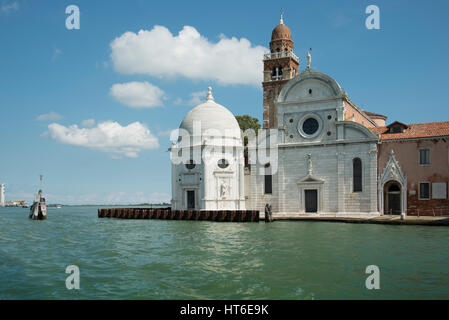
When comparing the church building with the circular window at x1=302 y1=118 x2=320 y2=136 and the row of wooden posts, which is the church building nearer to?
the circular window at x1=302 y1=118 x2=320 y2=136

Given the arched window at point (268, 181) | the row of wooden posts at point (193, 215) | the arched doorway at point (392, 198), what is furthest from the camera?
the arched window at point (268, 181)

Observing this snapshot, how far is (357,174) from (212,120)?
13.7 meters

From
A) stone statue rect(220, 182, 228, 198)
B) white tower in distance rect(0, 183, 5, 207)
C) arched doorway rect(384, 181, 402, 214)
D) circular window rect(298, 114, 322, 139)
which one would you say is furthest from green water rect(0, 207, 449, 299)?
white tower in distance rect(0, 183, 5, 207)

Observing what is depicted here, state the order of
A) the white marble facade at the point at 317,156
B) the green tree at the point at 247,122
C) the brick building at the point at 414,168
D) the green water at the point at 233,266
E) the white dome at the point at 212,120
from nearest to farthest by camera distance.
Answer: the green water at the point at 233,266, the brick building at the point at 414,168, the white marble facade at the point at 317,156, the white dome at the point at 212,120, the green tree at the point at 247,122

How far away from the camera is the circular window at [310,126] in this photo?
120ft

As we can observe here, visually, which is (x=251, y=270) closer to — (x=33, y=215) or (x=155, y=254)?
(x=155, y=254)

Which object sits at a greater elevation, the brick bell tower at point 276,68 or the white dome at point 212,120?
the brick bell tower at point 276,68

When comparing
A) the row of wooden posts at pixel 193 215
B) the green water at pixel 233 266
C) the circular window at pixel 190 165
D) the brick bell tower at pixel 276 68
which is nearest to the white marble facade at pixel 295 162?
the circular window at pixel 190 165

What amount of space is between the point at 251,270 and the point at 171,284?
2772 millimetres

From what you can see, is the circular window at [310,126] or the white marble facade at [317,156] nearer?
the white marble facade at [317,156]

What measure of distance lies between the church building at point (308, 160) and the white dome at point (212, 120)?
3.7 inches

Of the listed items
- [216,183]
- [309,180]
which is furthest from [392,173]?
[216,183]

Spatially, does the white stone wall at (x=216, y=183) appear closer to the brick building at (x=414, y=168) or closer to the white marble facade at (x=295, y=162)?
the white marble facade at (x=295, y=162)

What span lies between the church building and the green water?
9.68m
